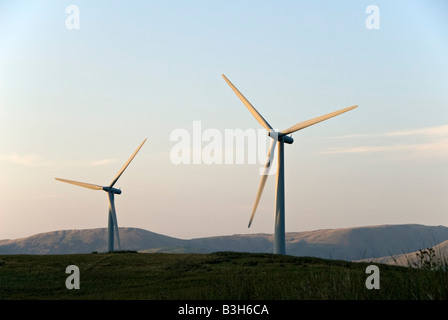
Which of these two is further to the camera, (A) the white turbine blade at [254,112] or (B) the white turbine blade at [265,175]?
(A) the white turbine blade at [254,112]

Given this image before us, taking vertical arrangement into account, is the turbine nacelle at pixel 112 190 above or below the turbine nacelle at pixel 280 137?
below

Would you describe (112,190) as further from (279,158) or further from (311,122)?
(311,122)

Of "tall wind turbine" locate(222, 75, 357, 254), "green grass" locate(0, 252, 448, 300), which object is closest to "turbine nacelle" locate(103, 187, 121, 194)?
"green grass" locate(0, 252, 448, 300)

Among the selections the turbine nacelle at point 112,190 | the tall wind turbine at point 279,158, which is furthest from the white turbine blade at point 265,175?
the turbine nacelle at point 112,190

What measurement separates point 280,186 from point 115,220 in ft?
137

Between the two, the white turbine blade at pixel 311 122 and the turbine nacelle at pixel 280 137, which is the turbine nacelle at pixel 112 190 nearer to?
the turbine nacelle at pixel 280 137

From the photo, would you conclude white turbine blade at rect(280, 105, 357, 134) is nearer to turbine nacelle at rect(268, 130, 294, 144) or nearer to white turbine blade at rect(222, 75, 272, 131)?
turbine nacelle at rect(268, 130, 294, 144)

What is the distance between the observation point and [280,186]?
290 feet

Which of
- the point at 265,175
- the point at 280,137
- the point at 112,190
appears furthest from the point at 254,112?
the point at 112,190

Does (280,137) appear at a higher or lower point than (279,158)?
higher

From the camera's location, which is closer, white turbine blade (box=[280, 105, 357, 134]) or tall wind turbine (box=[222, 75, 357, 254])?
white turbine blade (box=[280, 105, 357, 134])

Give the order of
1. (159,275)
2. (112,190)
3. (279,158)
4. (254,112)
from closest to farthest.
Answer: (159,275)
(254,112)
(279,158)
(112,190)
